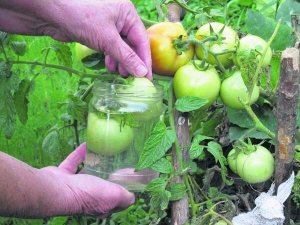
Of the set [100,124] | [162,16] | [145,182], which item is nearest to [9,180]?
[100,124]

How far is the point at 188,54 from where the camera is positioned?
1.58 m

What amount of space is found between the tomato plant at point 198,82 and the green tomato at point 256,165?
0.57ft

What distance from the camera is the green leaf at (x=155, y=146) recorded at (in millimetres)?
1409

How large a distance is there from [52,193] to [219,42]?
570mm

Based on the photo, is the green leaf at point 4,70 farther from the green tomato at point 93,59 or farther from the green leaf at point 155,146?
the green leaf at point 155,146

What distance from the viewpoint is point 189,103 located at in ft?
4.71

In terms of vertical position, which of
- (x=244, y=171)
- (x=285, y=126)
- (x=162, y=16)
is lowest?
(x=244, y=171)

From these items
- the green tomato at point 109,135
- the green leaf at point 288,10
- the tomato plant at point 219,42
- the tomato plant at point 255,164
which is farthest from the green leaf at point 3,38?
the green leaf at point 288,10

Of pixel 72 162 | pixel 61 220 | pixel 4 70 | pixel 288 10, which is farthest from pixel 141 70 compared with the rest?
pixel 288 10

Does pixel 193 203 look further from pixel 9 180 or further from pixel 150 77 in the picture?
pixel 9 180

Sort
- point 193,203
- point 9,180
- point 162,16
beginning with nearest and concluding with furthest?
point 9,180 → point 193,203 → point 162,16

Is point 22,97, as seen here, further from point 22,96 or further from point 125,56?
point 125,56

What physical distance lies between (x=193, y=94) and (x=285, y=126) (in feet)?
0.82

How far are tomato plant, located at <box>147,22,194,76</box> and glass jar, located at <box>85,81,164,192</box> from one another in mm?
75
